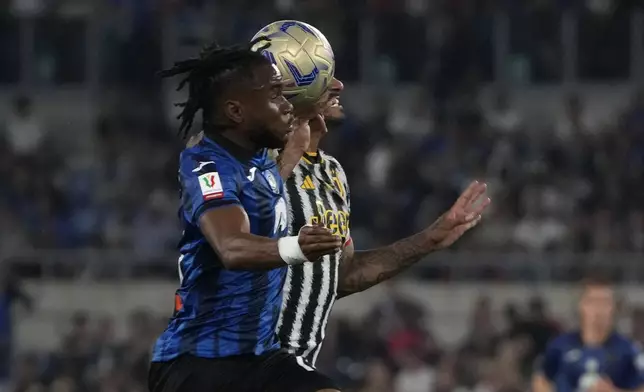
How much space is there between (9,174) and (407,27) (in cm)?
457

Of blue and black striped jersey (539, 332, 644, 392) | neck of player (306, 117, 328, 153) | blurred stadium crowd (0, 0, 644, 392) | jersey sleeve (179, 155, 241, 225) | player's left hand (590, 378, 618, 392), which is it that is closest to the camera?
jersey sleeve (179, 155, 241, 225)

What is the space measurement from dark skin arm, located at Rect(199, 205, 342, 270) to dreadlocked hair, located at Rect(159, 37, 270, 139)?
0.54 metres

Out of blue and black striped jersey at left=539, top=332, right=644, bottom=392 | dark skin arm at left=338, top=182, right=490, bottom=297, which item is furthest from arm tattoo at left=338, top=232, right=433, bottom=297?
blue and black striped jersey at left=539, top=332, right=644, bottom=392

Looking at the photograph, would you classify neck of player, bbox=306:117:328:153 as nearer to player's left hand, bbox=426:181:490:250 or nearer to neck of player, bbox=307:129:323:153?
neck of player, bbox=307:129:323:153

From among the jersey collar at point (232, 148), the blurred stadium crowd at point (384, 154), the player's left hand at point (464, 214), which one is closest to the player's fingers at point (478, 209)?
the player's left hand at point (464, 214)

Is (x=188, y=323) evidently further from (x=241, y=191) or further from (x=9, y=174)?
(x=9, y=174)

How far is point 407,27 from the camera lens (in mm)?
16641

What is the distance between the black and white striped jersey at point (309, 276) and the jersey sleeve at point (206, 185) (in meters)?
0.92

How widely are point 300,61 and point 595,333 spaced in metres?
4.53

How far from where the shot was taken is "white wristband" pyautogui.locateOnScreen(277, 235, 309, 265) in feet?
16.5

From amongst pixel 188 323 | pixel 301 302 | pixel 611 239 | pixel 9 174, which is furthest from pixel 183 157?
pixel 9 174

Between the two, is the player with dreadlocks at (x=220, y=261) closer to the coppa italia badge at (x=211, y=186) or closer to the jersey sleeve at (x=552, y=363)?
the coppa italia badge at (x=211, y=186)

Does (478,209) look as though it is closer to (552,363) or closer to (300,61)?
(300,61)

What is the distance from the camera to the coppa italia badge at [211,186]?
5273 mm
